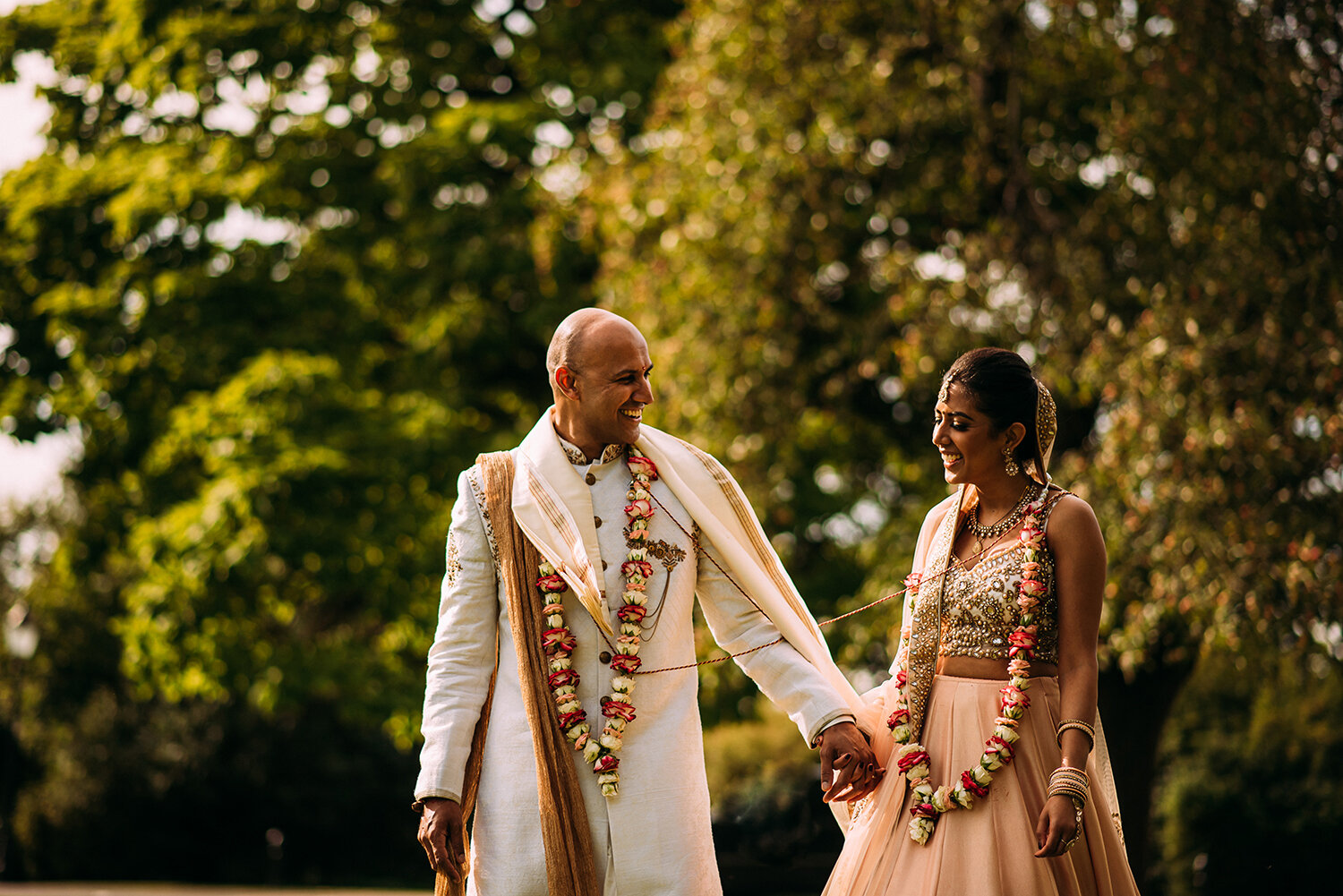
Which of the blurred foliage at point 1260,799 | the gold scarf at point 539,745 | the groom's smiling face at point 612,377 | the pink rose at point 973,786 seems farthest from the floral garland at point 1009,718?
the blurred foliage at point 1260,799

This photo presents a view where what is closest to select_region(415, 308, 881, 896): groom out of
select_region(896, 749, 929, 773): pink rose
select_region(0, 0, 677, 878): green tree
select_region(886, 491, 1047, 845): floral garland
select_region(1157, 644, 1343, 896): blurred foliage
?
select_region(896, 749, 929, 773): pink rose

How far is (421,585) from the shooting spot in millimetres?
12219

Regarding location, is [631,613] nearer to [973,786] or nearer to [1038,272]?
[973,786]

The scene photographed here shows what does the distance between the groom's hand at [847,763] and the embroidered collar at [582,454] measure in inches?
39.1

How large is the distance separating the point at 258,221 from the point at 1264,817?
11.2 m

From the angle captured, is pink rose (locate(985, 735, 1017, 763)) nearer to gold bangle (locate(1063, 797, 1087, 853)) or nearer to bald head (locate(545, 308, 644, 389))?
gold bangle (locate(1063, 797, 1087, 853))

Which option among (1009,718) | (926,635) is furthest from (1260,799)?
(1009,718)

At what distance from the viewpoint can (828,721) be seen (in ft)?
12.9

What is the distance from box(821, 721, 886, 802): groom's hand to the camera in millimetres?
3869

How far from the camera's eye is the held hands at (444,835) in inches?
145

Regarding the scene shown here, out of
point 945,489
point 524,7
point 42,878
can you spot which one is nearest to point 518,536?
point 945,489

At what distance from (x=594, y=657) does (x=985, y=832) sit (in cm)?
114

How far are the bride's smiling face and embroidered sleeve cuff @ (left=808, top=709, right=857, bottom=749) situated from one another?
28.6 inches

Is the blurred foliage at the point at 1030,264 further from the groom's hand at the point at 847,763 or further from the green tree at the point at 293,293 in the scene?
the groom's hand at the point at 847,763
